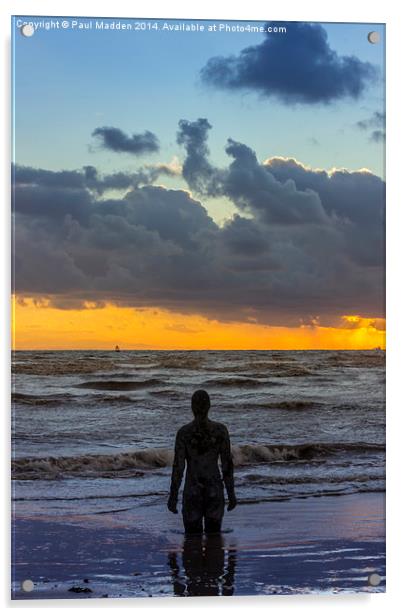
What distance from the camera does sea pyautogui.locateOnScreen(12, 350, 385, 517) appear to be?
7273 mm

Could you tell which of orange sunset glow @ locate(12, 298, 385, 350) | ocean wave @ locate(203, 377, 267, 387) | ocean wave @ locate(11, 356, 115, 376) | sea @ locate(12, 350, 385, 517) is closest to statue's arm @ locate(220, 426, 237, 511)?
sea @ locate(12, 350, 385, 517)

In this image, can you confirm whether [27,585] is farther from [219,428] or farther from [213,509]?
[219,428]

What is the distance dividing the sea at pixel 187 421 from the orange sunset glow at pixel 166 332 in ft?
0.23

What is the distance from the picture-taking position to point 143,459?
294 inches

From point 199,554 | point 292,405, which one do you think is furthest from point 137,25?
point 199,554

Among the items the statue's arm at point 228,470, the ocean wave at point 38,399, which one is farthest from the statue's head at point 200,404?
the ocean wave at point 38,399

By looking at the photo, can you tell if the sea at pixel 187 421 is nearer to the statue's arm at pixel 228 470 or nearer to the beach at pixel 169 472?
the beach at pixel 169 472

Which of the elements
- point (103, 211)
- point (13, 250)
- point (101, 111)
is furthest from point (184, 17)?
point (13, 250)

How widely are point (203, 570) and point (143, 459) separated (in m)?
0.94

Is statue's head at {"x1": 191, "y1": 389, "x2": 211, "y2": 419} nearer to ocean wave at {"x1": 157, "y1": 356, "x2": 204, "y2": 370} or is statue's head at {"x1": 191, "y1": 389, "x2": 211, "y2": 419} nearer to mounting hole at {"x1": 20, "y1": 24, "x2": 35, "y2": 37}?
ocean wave at {"x1": 157, "y1": 356, "x2": 204, "y2": 370}

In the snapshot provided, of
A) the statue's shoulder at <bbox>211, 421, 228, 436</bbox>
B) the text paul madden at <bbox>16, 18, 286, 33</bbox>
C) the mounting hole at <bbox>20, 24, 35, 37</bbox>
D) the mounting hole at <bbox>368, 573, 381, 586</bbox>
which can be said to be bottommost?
the mounting hole at <bbox>368, 573, 381, 586</bbox>

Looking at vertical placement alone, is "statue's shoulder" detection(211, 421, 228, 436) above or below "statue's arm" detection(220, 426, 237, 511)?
above

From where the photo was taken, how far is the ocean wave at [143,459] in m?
Answer: 7.30

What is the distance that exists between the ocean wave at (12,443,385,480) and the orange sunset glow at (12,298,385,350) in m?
0.70
